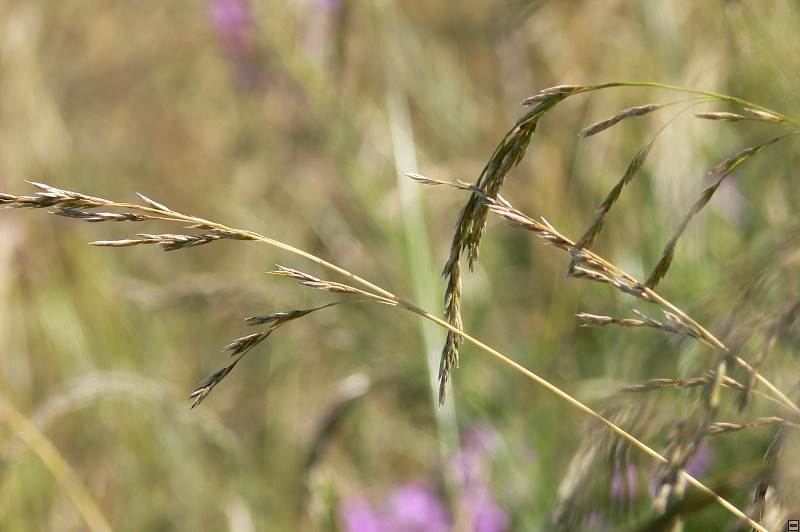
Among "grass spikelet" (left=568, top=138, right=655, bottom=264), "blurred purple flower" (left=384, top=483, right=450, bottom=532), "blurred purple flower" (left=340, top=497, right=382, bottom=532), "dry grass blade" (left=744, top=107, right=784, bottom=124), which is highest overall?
"dry grass blade" (left=744, top=107, right=784, bottom=124)

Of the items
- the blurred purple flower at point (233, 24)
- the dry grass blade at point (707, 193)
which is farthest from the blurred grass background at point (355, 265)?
the dry grass blade at point (707, 193)

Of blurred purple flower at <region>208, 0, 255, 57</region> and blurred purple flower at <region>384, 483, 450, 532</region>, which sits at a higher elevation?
blurred purple flower at <region>208, 0, 255, 57</region>

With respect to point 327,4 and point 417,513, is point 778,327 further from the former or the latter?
point 327,4

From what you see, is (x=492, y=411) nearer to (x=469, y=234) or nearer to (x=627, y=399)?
(x=627, y=399)

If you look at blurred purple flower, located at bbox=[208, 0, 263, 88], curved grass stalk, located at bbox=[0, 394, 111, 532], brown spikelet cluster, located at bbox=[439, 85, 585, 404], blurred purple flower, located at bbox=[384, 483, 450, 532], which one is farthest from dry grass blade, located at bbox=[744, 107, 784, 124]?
blurred purple flower, located at bbox=[208, 0, 263, 88]

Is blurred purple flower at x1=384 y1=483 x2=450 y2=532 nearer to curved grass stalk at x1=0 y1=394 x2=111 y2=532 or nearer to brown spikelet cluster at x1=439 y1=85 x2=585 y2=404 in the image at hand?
curved grass stalk at x1=0 y1=394 x2=111 y2=532

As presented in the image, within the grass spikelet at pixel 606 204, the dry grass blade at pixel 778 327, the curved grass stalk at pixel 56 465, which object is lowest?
the curved grass stalk at pixel 56 465

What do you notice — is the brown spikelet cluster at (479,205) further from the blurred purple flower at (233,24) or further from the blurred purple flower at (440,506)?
the blurred purple flower at (233,24)

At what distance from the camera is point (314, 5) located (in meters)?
2.37

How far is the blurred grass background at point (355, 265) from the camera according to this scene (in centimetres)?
149

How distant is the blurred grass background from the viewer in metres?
1.49

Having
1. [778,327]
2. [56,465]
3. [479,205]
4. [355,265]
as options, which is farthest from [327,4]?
[778,327]

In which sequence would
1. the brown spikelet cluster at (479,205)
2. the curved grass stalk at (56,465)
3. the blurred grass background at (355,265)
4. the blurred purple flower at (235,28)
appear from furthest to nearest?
the blurred purple flower at (235,28) < the blurred grass background at (355,265) < the curved grass stalk at (56,465) < the brown spikelet cluster at (479,205)

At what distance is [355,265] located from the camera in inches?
80.1
